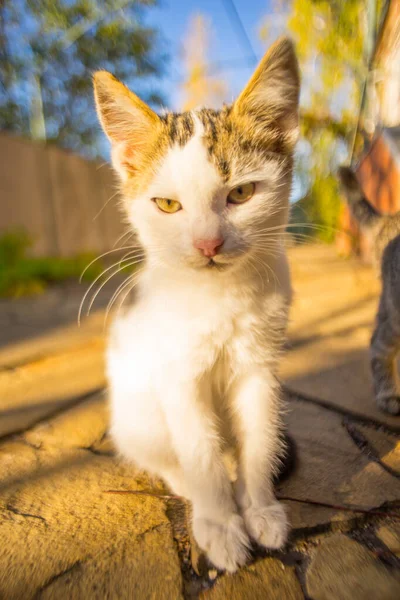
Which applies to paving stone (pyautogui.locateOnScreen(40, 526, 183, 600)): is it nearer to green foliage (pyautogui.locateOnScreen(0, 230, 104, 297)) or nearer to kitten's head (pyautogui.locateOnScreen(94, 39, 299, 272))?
kitten's head (pyautogui.locateOnScreen(94, 39, 299, 272))

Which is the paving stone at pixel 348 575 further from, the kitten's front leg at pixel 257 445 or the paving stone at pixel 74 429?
the paving stone at pixel 74 429

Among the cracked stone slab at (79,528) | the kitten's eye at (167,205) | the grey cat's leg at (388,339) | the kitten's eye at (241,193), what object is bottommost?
the cracked stone slab at (79,528)

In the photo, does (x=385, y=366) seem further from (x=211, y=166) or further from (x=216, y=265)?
(x=211, y=166)

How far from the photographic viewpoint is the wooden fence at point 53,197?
4.62 metres

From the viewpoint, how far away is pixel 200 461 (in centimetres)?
88

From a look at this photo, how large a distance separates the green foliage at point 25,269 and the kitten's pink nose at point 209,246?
11.4ft

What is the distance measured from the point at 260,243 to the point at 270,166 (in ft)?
0.67

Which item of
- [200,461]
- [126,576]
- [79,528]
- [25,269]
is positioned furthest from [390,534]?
[25,269]

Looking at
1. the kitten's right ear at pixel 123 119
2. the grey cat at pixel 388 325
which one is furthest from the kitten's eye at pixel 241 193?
the grey cat at pixel 388 325

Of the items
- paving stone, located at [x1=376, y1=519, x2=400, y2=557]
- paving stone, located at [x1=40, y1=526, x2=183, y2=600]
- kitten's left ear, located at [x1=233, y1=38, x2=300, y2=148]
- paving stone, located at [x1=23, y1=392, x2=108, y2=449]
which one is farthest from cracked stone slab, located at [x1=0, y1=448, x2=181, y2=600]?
kitten's left ear, located at [x1=233, y1=38, x2=300, y2=148]

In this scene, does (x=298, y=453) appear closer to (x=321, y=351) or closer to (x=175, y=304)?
(x=175, y=304)

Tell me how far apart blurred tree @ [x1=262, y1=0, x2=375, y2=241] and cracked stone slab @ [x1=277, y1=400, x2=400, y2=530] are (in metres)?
2.50

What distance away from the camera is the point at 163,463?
1021 millimetres

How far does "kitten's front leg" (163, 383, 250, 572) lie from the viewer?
855 millimetres
